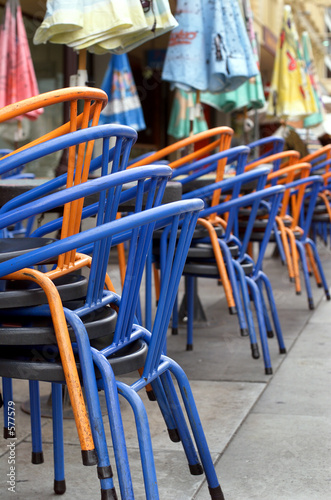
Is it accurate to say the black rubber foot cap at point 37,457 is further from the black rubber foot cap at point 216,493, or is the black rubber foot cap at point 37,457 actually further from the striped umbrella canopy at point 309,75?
the striped umbrella canopy at point 309,75

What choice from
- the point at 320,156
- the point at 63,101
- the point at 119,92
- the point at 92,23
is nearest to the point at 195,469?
the point at 63,101

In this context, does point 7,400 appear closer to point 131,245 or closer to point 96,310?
point 96,310

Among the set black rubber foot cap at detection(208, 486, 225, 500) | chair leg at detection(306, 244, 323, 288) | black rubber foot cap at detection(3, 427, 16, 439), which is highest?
black rubber foot cap at detection(208, 486, 225, 500)

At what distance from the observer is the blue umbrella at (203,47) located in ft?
16.6

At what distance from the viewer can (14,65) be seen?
5.71 metres

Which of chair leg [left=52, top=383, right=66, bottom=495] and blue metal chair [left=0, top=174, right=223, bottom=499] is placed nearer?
blue metal chair [left=0, top=174, right=223, bottom=499]

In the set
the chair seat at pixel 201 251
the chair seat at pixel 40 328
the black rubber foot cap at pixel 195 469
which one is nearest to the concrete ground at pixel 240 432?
the black rubber foot cap at pixel 195 469

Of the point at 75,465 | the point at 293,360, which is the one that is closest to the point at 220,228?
the point at 293,360

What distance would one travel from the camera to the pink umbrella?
5.67m

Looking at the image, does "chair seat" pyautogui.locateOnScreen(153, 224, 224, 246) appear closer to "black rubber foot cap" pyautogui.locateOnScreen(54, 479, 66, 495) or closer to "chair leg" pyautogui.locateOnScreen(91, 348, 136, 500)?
"black rubber foot cap" pyautogui.locateOnScreen(54, 479, 66, 495)

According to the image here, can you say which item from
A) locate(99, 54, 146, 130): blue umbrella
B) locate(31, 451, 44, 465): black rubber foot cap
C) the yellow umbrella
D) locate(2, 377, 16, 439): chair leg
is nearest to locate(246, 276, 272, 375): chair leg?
locate(2, 377, 16, 439): chair leg

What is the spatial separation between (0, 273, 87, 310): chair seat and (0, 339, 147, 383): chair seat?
116 mm

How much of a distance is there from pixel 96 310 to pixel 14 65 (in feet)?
14.4

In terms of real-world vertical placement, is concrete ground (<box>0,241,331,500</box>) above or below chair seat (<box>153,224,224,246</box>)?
below
